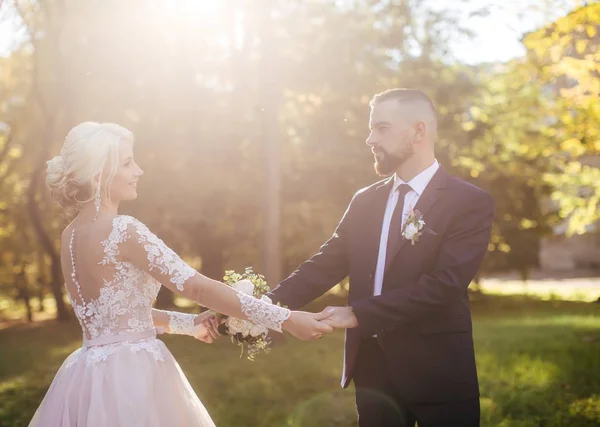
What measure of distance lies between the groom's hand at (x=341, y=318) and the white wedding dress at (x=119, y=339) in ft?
2.99

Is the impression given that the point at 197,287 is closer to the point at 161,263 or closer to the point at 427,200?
the point at 161,263

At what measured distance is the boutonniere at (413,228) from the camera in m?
4.57

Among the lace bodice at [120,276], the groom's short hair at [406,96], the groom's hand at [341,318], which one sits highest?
the groom's short hair at [406,96]

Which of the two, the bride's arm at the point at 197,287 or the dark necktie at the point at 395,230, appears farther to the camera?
the dark necktie at the point at 395,230

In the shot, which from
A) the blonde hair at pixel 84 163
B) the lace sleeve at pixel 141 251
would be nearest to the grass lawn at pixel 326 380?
the lace sleeve at pixel 141 251

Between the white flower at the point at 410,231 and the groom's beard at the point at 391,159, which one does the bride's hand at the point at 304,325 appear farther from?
the groom's beard at the point at 391,159

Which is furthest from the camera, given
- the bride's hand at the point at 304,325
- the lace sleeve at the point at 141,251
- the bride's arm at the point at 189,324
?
the bride's arm at the point at 189,324

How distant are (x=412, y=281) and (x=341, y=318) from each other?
492mm

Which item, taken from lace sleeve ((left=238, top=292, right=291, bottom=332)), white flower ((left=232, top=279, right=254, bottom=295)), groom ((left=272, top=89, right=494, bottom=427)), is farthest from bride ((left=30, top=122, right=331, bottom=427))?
groom ((left=272, top=89, right=494, bottom=427))

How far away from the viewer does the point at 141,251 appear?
4281mm

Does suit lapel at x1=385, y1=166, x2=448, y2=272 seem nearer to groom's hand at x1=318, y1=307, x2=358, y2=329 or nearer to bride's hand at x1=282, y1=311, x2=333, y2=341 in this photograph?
groom's hand at x1=318, y1=307, x2=358, y2=329

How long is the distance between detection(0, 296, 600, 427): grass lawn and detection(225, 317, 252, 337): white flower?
3.88m

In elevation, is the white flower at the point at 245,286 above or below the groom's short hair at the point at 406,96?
below

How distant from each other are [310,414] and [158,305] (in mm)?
16516
